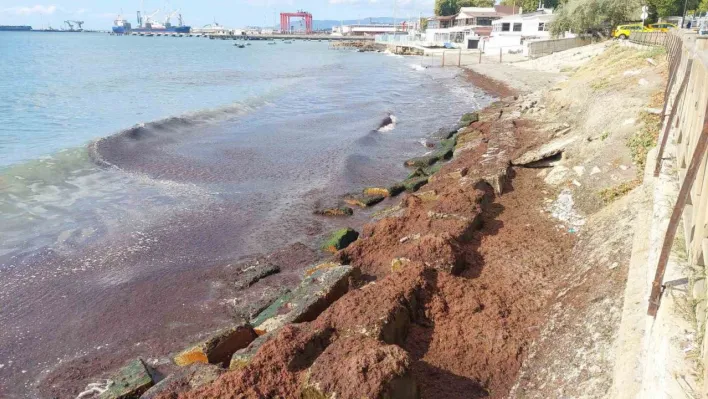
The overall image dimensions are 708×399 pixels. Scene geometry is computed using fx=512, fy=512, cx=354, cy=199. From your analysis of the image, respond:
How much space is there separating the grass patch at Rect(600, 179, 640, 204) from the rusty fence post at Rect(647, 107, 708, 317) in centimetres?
544

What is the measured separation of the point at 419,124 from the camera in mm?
31641

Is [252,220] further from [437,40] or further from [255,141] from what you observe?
[437,40]

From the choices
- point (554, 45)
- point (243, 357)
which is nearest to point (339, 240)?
point (243, 357)

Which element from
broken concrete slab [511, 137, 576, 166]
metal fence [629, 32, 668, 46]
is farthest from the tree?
broken concrete slab [511, 137, 576, 166]

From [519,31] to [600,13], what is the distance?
23.6 m

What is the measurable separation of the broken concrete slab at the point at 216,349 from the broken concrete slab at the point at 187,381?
45.6 inches

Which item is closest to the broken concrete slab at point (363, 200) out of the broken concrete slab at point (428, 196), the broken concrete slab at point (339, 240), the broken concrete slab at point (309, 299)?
the broken concrete slab at point (428, 196)

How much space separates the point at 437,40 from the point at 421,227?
10719 cm

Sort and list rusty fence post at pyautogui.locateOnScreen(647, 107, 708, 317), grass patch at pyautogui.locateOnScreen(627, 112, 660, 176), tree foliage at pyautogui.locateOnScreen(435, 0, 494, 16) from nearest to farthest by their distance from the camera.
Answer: rusty fence post at pyautogui.locateOnScreen(647, 107, 708, 317) → grass patch at pyautogui.locateOnScreen(627, 112, 660, 176) → tree foliage at pyautogui.locateOnScreen(435, 0, 494, 16)

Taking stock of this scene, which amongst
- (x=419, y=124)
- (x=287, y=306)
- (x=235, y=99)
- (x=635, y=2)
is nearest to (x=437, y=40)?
(x=635, y=2)

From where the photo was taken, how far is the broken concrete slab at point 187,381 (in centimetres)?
636

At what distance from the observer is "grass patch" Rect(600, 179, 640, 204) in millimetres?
10430

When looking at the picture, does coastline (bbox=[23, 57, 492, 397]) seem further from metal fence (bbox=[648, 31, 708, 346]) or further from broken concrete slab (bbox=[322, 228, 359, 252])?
metal fence (bbox=[648, 31, 708, 346])

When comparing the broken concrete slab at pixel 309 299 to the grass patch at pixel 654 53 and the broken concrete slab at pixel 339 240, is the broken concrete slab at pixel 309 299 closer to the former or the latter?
the broken concrete slab at pixel 339 240
